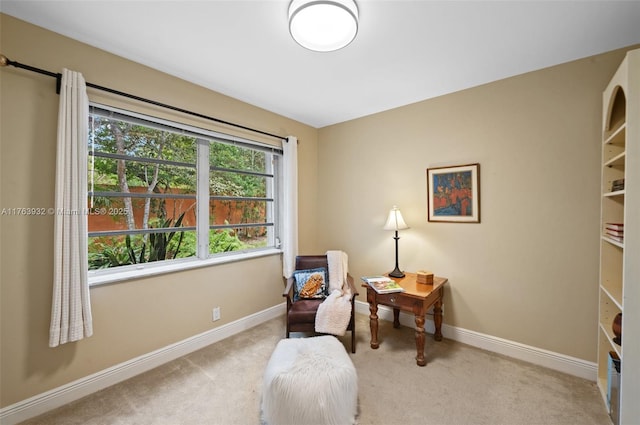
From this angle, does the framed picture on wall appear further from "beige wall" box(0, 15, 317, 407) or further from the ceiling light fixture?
"beige wall" box(0, 15, 317, 407)

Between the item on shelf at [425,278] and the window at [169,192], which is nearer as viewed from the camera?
the window at [169,192]

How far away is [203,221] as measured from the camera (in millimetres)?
2721

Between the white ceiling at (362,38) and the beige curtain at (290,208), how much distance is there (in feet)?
2.73

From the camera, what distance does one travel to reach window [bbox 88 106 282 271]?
2109mm

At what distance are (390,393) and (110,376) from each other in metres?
2.11

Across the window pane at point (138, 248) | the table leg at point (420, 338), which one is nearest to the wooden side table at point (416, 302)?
the table leg at point (420, 338)

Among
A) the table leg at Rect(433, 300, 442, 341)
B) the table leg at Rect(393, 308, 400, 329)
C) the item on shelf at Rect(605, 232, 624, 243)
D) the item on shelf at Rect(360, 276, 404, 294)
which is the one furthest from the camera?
the table leg at Rect(393, 308, 400, 329)

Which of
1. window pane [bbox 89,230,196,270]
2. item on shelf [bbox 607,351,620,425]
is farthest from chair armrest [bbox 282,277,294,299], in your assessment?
item on shelf [bbox 607,351,620,425]

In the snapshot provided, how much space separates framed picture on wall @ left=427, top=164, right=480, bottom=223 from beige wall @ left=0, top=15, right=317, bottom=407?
2.54 m

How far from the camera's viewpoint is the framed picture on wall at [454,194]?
2563mm

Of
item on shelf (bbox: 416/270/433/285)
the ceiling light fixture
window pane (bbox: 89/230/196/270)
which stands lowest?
item on shelf (bbox: 416/270/433/285)

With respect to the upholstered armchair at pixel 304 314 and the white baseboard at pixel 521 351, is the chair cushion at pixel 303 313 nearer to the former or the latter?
the upholstered armchair at pixel 304 314

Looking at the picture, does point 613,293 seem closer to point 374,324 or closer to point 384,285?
point 384,285

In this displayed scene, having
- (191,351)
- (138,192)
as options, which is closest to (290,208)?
(138,192)
